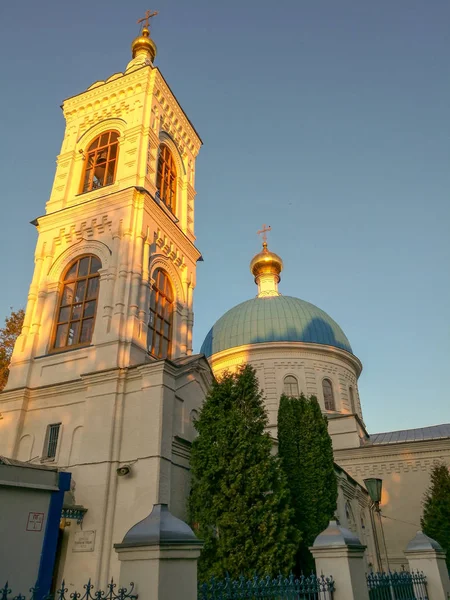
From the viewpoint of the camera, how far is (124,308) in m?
14.0

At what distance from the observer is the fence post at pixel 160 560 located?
4832mm

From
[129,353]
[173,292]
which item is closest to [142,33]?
[173,292]

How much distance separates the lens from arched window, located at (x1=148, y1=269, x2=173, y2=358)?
50.5ft

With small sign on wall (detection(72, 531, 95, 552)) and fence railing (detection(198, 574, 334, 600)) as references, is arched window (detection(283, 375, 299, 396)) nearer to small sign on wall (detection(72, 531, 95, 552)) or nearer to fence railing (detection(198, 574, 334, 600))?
small sign on wall (detection(72, 531, 95, 552))

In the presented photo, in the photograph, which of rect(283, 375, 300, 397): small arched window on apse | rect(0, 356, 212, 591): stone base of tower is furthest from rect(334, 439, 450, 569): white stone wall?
rect(0, 356, 212, 591): stone base of tower

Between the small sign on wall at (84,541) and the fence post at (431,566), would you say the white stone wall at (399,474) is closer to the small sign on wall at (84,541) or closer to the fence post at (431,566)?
the fence post at (431,566)

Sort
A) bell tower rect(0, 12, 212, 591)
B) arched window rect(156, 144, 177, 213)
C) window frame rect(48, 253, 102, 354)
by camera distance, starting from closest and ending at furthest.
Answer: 1. bell tower rect(0, 12, 212, 591)
2. window frame rect(48, 253, 102, 354)
3. arched window rect(156, 144, 177, 213)

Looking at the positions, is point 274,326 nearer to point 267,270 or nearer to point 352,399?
point 352,399

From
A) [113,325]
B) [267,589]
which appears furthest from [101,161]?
[267,589]

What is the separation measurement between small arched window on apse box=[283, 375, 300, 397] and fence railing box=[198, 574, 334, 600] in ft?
60.7

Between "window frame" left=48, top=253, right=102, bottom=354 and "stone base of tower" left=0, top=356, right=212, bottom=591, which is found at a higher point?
"window frame" left=48, top=253, right=102, bottom=354

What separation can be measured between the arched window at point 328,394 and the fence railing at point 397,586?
15959 mm

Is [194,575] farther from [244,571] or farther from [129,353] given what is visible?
[129,353]

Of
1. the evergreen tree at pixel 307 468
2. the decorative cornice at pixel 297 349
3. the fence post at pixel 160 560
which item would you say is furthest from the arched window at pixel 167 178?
the fence post at pixel 160 560
